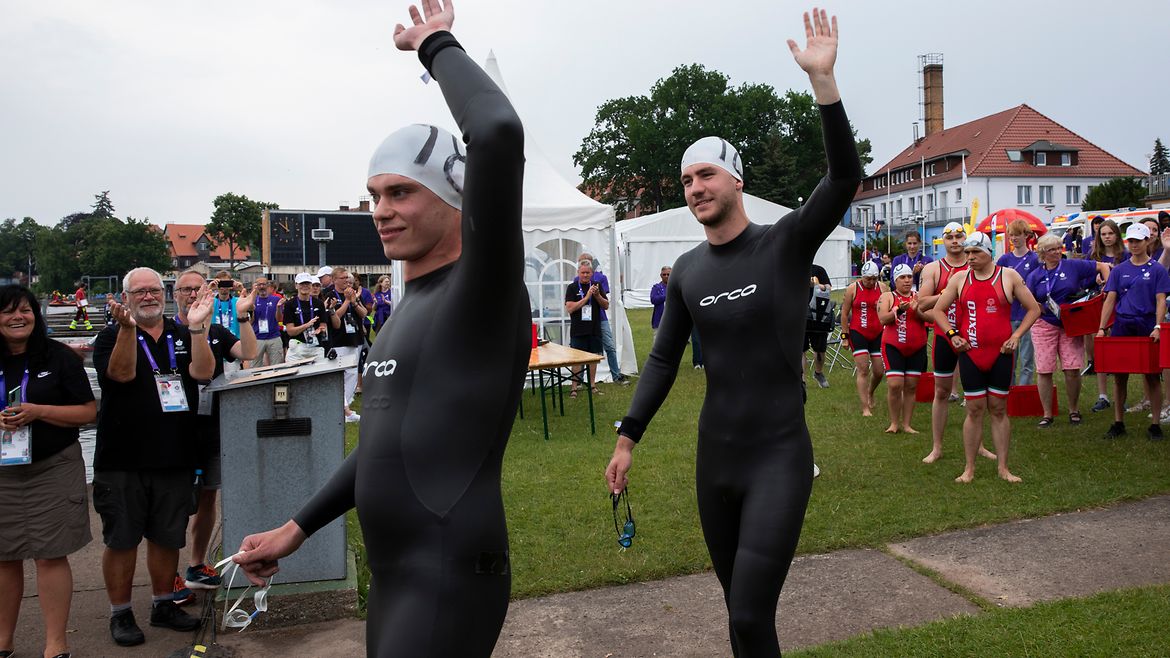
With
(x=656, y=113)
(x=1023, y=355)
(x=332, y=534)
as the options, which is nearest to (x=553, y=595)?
(x=332, y=534)

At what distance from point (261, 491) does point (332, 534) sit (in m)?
0.49

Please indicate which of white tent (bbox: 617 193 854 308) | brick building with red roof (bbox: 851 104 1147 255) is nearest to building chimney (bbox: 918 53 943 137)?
brick building with red roof (bbox: 851 104 1147 255)

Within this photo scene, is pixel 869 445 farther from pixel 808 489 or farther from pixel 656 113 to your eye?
pixel 656 113

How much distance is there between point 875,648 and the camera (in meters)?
4.24

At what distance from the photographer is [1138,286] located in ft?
29.5

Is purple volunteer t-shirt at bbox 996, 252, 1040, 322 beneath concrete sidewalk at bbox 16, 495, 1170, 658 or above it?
above

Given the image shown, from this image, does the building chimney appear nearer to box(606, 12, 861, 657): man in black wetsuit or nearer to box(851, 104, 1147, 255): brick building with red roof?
box(851, 104, 1147, 255): brick building with red roof

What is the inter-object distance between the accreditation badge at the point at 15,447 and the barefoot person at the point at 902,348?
26.8ft

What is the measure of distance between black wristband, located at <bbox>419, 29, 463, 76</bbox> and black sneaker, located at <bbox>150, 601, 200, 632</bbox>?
14.4 ft

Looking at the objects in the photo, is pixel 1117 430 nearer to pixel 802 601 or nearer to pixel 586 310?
pixel 802 601

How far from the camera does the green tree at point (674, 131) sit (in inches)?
2643

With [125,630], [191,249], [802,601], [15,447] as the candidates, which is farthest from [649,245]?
[191,249]

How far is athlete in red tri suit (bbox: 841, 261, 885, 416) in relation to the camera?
11000 mm

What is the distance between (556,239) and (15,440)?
34.7 feet
